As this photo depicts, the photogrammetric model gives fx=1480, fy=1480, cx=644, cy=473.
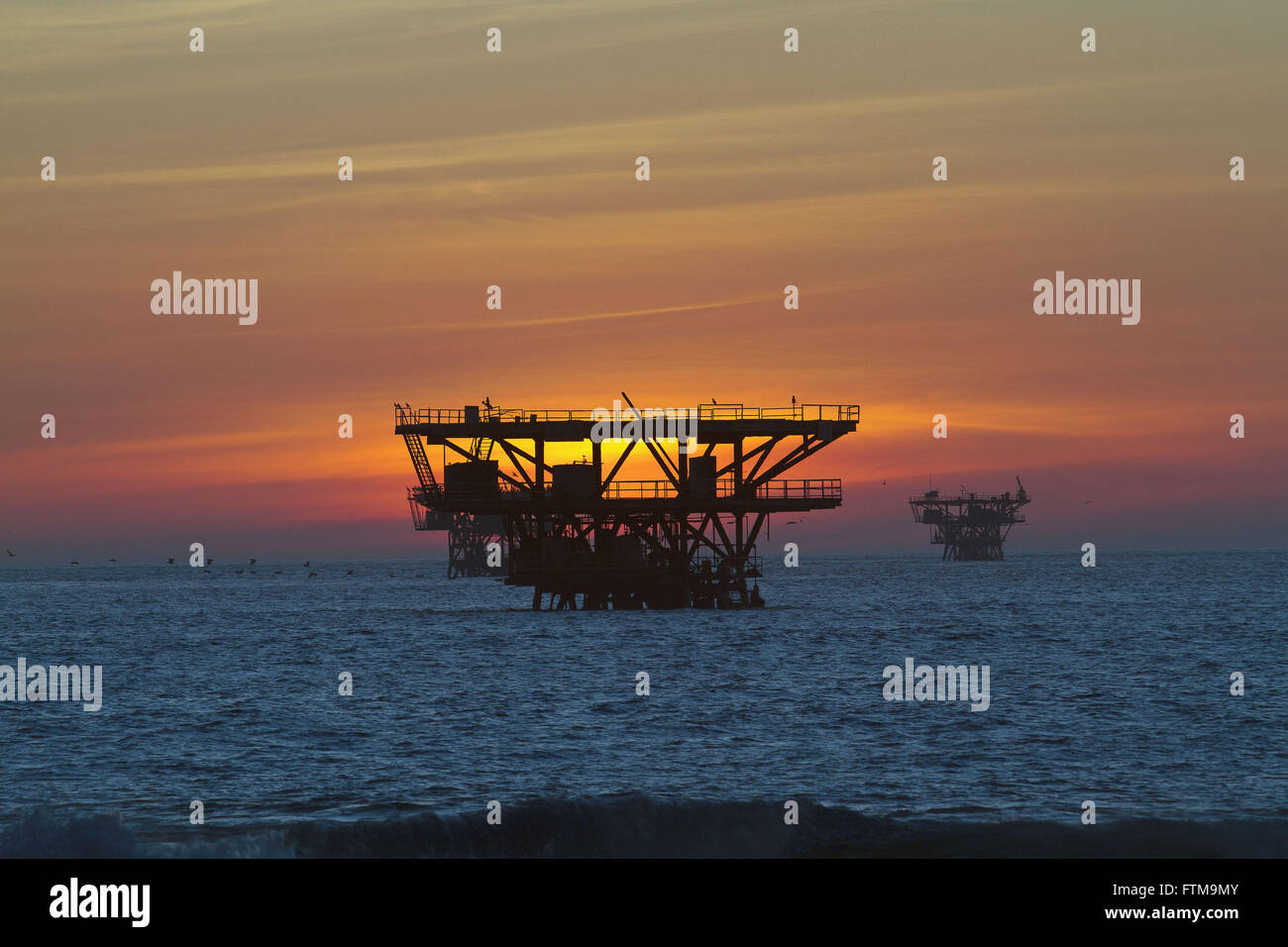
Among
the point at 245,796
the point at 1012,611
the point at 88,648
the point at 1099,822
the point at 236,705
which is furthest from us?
the point at 1012,611

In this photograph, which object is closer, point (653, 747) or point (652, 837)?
point (652, 837)

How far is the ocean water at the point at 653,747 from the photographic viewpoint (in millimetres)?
23641

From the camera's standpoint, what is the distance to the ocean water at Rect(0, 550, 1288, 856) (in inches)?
931

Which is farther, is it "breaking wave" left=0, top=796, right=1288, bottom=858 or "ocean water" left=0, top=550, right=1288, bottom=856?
"ocean water" left=0, top=550, right=1288, bottom=856

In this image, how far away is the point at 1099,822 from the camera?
2375cm

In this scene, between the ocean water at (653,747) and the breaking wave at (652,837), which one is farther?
the ocean water at (653,747)

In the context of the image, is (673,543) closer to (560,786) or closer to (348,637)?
(348,637)

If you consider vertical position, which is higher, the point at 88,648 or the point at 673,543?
the point at 673,543

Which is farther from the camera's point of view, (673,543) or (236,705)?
(673,543)

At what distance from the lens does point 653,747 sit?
33.1m
